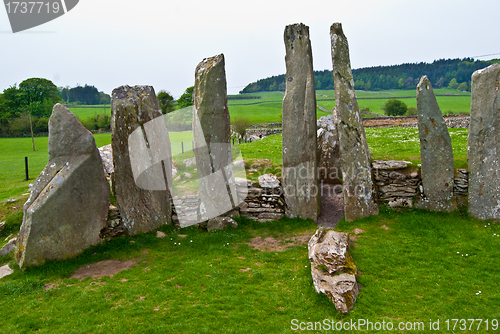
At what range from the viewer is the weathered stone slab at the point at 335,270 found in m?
6.05

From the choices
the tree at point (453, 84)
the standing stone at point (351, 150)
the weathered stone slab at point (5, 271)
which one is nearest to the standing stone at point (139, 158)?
the weathered stone slab at point (5, 271)

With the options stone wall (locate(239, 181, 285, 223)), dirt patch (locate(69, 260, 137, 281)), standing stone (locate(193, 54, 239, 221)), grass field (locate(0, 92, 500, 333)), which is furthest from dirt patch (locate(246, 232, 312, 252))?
dirt patch (locate(69, 260, 137, 281))

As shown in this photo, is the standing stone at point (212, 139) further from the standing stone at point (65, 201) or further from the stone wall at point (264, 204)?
the standing stone at point (65, 201)

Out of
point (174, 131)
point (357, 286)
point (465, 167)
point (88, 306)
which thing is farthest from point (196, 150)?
point (174, 131)

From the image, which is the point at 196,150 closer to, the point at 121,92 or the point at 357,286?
the point at 121,92

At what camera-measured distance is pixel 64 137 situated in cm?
873

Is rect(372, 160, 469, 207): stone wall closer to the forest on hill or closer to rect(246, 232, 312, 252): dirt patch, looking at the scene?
rect(246, 232, 312, 252): dirt patch

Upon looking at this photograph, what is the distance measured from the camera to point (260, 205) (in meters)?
10.7

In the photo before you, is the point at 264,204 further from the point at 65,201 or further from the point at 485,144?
the point at 485,144

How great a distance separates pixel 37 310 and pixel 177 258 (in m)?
3.30

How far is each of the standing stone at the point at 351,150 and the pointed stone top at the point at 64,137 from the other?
787 cm

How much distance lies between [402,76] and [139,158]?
351 ft

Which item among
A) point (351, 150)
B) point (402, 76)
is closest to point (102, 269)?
point (351, 150)

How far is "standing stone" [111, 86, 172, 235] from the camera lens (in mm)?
9344
